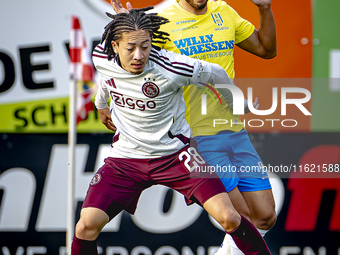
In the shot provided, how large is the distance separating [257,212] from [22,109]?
2549 millimetres

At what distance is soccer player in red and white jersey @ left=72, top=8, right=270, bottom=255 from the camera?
2500mm

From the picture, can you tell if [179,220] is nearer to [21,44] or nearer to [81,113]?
[81,113]

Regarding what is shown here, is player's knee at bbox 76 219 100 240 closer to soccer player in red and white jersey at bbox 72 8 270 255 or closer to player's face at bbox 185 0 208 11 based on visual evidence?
soccer player in red and white jersey at bbox 72 8 270 255

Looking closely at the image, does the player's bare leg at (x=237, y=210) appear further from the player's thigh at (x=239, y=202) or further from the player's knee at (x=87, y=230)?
the player's knee at (x=87, y=230)

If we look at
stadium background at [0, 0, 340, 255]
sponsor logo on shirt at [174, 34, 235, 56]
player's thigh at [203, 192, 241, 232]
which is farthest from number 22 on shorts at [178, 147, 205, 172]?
stadium background at [0, 0, 340, 255]

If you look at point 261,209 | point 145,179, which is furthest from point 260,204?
point 145,179

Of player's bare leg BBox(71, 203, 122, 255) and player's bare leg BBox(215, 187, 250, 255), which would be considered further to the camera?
player's bare leg BBox(215, 187, 250, 255)

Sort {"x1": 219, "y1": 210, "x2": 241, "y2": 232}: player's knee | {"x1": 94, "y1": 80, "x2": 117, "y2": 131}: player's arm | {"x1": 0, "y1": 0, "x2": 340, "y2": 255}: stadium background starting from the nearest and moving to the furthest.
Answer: {"x1": 219, "y1": 210, "x2": 241, "y2": 232}: player's knee → {"x1": 94, "y1": 80, "x2": 117, "y2": 131}: player's arm → {"x1": 0, "y1": 0, "x2": 340, "y2": 255}: stadium background

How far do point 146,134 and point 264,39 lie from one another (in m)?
1.07

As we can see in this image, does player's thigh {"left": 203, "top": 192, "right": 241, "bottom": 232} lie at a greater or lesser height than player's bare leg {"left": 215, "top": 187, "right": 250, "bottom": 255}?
greater

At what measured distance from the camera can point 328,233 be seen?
4.46 metres

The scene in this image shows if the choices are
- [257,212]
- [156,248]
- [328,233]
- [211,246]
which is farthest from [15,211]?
[328,233]

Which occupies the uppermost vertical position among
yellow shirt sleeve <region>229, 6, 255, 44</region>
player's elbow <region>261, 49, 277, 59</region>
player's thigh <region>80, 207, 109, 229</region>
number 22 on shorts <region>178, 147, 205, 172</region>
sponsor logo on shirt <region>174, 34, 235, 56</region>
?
yellow shirt sleeve <region>229, 6, 255, 44</region>

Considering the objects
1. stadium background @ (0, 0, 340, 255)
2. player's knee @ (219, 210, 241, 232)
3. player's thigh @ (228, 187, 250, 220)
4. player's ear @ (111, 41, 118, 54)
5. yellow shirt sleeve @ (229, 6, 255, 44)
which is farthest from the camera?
stadium background @ (0, 0, 340, 255)
